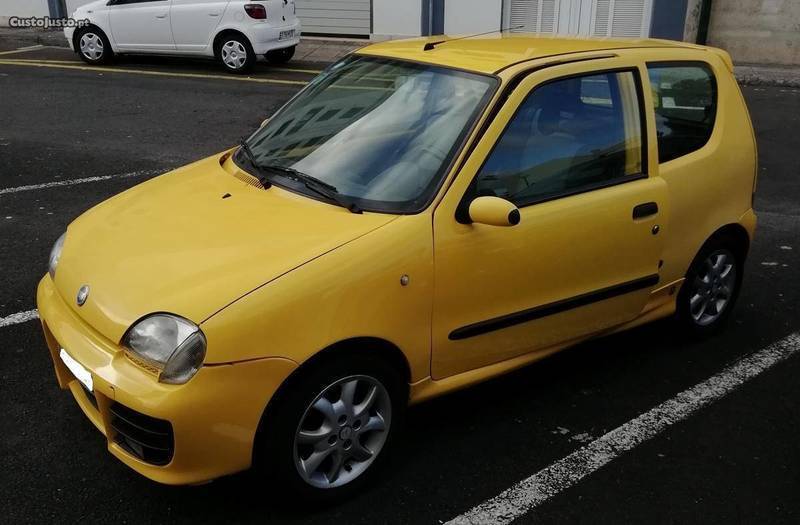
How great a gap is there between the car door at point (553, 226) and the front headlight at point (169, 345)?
99 centimetres

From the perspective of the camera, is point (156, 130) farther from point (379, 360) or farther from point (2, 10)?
point (2, 10)

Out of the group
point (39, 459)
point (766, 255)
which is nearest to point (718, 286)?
point (766, 255)

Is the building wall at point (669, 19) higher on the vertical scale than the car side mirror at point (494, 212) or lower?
lower

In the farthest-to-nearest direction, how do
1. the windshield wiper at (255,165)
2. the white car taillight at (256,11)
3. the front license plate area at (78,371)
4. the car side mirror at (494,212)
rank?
the white car taillight at (256,11) → the windshield wiper at (255,165) → the car side mirror at (494,212) → the front license plate area at (78,371)

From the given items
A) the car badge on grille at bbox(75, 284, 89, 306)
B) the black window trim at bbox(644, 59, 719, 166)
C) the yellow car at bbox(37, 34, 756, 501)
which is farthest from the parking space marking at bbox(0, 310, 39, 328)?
the black window trim at bbox(644, 59, 719, 166)

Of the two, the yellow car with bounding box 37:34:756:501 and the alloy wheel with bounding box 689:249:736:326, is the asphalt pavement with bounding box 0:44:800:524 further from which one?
the yellow car with bounding box 37:34:756:501

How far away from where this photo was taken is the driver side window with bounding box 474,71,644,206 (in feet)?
11.8

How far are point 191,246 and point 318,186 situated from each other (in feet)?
2.06

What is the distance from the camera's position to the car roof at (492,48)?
3.83 metres

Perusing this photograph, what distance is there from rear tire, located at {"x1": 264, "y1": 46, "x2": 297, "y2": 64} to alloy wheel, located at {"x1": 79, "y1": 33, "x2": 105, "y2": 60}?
9.22 feet

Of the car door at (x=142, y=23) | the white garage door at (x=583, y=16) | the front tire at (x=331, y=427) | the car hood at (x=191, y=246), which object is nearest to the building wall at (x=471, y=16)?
the white garage door at (x=583, y=16)

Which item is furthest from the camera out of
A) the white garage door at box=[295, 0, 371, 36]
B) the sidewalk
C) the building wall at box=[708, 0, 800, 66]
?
the white garage door at box=[295, 0, 371, 36]

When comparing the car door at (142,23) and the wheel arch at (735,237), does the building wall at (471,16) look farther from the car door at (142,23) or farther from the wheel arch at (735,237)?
the wheel arch at (735,237)

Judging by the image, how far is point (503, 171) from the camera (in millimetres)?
3582
